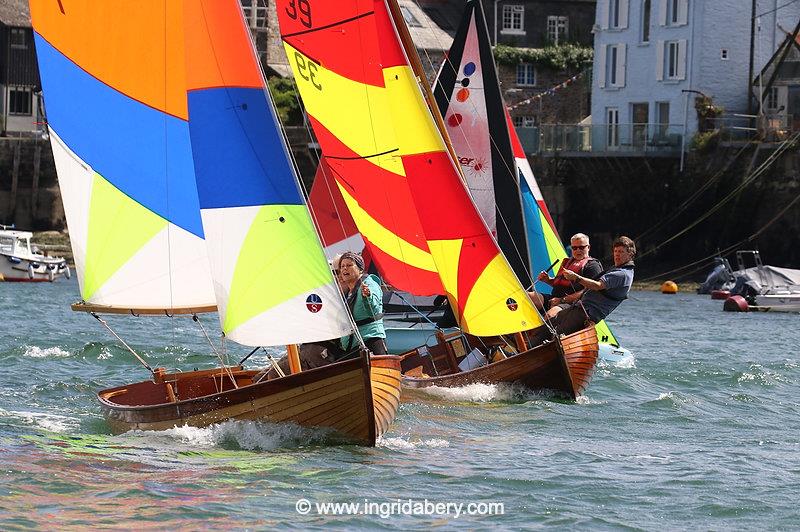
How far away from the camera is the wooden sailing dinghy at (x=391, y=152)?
17.2 meters

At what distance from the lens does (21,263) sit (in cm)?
4775

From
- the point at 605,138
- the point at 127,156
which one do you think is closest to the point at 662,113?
the point at 605,138

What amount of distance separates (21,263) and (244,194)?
3637 centimetres

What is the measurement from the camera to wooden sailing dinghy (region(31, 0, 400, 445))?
Answer: 41.3 ft

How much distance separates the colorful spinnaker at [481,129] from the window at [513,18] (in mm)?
43784

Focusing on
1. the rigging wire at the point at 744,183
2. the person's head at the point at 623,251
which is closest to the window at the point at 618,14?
the rigging wire at the point at 744,183

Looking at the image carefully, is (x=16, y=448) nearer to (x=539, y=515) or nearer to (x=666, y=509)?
(x=539, y=515)

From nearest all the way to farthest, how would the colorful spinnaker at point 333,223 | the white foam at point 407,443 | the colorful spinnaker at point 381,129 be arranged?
the white foam at point 407,443 < the colorful spinnaker at point 381,129 < the colorful spinnaker at point 333,223

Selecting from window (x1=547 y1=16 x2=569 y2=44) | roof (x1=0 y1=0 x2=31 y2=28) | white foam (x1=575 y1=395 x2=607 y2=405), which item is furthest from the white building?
white foam (x1=575 y1=395 x2=607 y2=405)

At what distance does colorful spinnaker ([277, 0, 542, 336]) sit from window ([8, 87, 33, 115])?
151ft

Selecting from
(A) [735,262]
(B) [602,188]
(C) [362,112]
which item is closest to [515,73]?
(B) [602,188]

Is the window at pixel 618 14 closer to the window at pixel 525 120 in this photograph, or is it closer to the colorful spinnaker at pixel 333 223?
the window at pixel 525 120

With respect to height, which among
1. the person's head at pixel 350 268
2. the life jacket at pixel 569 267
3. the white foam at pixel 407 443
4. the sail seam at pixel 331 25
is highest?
the sail seam at pixel 331 25

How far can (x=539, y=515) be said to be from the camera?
36.1 feet
